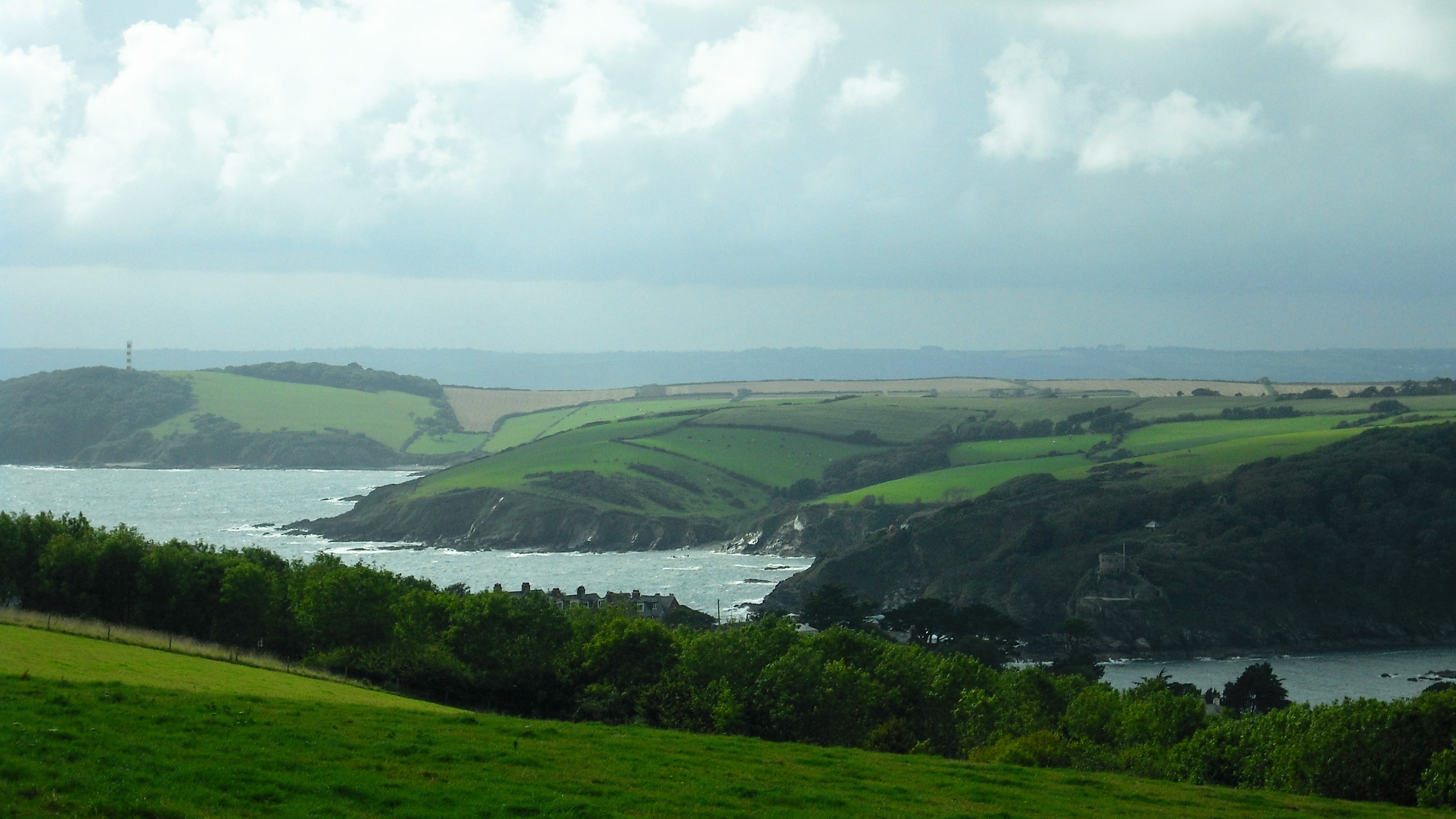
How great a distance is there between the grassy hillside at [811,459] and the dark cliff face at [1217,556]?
7.22 meters

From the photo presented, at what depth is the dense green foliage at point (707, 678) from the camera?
909 inches

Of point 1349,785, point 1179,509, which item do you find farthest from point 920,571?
point 1349,785

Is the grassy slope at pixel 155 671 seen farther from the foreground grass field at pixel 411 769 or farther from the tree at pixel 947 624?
the tree at pixel 947 624

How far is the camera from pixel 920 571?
90188 millimetres

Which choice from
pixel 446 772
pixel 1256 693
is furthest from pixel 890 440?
pixel 446 772

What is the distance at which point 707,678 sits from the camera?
3056 centimetres

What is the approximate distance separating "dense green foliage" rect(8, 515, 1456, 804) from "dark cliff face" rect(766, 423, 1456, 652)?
42471 mm

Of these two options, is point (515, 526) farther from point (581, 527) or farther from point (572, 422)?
point (572, 422)

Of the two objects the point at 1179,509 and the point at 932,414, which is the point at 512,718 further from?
the point at 932,414

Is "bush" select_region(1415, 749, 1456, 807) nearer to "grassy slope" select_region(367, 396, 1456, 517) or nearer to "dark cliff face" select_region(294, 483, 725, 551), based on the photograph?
"grassy slope" select_region(367, 396, 1456, 517)

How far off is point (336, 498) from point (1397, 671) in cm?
10975

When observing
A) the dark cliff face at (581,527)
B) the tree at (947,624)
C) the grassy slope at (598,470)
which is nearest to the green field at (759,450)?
the grassy slope at (598,470)

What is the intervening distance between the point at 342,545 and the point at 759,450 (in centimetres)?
5360

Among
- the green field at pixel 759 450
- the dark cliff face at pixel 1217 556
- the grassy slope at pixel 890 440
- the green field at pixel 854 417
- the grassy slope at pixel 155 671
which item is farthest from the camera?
the green field at pixel 854 417
